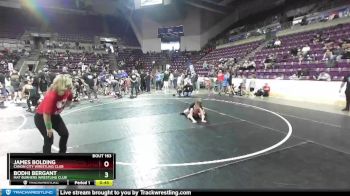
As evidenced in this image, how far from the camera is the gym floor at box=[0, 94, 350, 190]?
3979 mm

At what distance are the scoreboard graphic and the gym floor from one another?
2.43ft

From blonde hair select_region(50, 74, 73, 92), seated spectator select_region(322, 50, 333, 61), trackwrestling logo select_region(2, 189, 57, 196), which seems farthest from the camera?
seated spectator select_region(322, 50, 333, 61)

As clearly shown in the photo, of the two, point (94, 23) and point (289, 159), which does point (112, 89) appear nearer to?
point (289, 159)

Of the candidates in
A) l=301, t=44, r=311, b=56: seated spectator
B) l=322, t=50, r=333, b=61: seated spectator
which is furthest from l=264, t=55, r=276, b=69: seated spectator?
l=322, t=50, r=333, b=61: seated spectator

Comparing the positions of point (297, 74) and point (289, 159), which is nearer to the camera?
point (289, 159)

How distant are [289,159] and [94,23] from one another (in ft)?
115

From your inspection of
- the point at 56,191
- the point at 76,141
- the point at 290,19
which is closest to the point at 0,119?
the point at 76,141

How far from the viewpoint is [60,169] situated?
10.4ft

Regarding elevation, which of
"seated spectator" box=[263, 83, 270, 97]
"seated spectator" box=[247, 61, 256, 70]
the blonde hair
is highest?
"seated spectator" box=[247, 61, 256, 70]

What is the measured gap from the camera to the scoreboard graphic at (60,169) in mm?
3135

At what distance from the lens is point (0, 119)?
8.94m

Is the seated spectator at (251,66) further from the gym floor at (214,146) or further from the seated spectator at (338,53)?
the gym floor at (214,146)

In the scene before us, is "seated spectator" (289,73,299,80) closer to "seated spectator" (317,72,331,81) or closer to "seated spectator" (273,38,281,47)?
"seated spectator" (317,72,331,81)

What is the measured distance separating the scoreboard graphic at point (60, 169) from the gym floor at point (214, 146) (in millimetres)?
741
